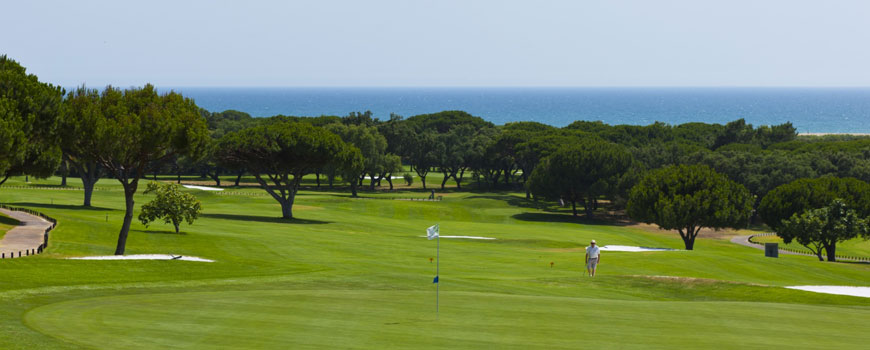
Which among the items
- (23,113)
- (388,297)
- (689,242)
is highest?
(23,113)

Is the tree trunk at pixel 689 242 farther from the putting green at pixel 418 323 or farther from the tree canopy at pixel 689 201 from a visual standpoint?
the putting green at pixel 418 323

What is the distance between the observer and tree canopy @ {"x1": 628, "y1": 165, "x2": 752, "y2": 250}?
75.4 meters

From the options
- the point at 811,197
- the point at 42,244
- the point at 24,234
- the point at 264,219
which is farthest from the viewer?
the point at 811,197

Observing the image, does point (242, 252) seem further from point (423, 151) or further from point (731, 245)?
point (423, 151)

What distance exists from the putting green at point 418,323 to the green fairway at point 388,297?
Result: 6cm

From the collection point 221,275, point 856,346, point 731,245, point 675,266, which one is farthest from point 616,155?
point 856,346

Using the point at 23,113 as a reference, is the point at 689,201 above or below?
below

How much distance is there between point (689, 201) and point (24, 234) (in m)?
57.7

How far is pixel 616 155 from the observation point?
4235 inches

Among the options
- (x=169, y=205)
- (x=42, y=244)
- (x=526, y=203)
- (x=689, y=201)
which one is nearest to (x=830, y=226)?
(x=689, y=201)

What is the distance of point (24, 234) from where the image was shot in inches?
1885

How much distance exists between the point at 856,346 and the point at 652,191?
60569mm

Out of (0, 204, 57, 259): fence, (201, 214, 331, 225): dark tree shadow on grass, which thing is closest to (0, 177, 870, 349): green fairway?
(0, 204, 57, 259): fence

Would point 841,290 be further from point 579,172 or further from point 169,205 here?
point 579,172
